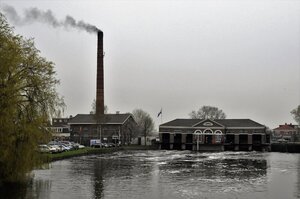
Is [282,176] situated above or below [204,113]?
below

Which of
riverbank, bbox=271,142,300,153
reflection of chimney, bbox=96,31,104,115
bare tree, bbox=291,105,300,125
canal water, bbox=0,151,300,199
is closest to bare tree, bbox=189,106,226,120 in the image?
bare tree, bbox=291,105,300,125

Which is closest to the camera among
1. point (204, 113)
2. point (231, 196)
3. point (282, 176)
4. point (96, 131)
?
point (231, 196)

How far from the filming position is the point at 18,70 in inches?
1078

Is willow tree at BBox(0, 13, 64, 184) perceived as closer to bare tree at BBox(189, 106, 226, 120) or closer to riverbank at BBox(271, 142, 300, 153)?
riverbank at BBox(271, 142, 300, 153)

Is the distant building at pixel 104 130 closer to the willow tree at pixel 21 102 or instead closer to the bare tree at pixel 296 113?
the bare tree at pixel 296 113

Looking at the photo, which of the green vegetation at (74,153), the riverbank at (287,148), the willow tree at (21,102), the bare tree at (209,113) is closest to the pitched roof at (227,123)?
the riverbank at (287,148)

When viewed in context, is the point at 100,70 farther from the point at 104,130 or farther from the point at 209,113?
the point at 209,113

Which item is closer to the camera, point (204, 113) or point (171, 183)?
point (171, 183)

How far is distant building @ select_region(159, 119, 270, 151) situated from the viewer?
100625mm

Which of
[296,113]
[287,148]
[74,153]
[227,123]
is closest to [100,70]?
[74,153]

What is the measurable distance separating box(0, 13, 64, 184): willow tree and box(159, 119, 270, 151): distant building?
248 feet

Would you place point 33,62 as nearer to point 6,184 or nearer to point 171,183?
point 6,184

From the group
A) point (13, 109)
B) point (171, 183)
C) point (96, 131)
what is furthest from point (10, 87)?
point (96, 131)

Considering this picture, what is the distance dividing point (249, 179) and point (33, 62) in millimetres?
19832
